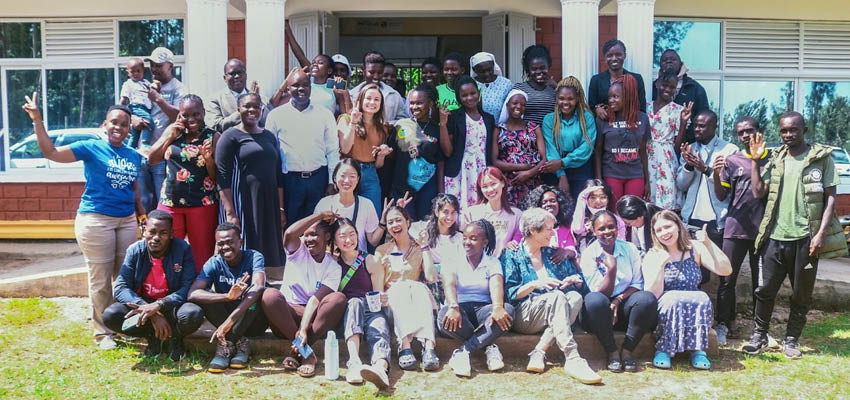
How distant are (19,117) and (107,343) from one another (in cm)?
462

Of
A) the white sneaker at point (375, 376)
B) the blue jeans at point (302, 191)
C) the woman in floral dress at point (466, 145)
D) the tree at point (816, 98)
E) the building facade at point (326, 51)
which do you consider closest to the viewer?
the white sneaker at point (375, 376)

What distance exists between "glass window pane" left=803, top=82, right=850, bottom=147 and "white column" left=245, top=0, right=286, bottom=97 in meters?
5.99

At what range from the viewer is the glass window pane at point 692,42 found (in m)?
8.00

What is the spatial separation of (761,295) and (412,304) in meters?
2.29

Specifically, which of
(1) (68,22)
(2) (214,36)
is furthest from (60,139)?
(2) (214,36)

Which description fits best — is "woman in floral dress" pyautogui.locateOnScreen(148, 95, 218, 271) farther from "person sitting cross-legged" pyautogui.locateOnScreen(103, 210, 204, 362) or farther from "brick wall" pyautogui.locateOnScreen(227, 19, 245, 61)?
"brick wall" pyautogui.locateOnScreen(227, 19, 245, 61)

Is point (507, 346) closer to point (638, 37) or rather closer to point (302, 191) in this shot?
point (302, 191)

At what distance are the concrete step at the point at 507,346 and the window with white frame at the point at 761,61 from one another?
4.33 meters

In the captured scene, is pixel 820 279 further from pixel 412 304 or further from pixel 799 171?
pixel 412 304

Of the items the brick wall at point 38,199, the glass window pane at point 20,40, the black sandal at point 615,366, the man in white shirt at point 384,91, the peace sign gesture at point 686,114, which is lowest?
the black sandal at point 615,366

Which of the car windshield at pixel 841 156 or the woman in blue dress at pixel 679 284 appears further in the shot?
the car windshield at pixel 841 156

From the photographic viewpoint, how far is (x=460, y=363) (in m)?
4.29

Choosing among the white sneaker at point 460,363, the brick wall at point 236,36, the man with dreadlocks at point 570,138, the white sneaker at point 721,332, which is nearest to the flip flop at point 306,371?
the white sneaker at point 460,363

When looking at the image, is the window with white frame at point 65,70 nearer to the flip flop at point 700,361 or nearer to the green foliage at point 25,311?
the green foliage at point 25,311
